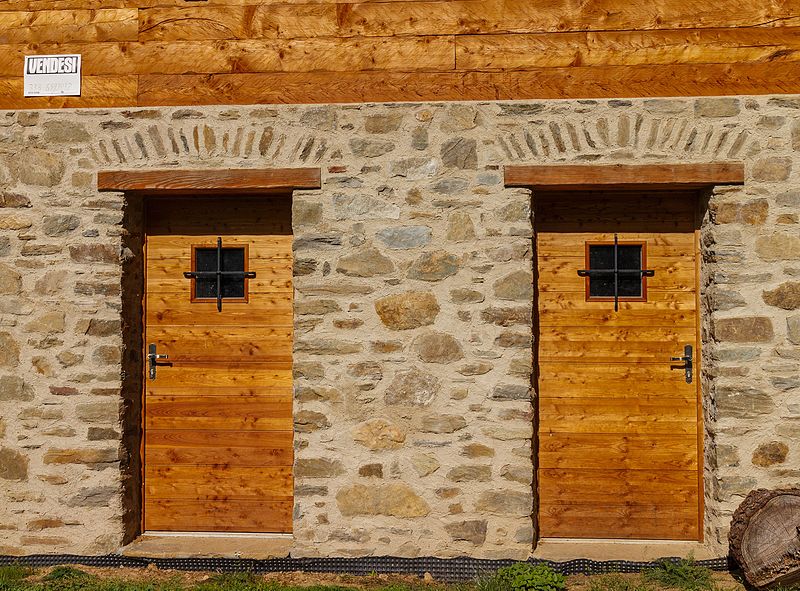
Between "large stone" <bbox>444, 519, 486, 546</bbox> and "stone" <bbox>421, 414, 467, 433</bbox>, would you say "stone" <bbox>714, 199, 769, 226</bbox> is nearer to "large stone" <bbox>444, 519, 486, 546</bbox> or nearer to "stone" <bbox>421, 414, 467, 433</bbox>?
"stone" <bbox>421, 414, 467, 433</bbox>

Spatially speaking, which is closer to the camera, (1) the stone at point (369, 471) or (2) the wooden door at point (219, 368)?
(1) the stone at point (369, 471)

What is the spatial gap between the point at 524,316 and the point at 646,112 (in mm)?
1396

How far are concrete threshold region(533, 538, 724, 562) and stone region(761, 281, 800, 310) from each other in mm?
1503

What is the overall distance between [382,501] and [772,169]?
3.00m

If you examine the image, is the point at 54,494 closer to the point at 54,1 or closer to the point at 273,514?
the point at 273,514

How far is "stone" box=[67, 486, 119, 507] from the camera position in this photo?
4.90 metres

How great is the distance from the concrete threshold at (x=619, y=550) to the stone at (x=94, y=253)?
3137 millimetres

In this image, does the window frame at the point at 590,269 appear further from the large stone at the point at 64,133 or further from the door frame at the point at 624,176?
the large stone at the point at 64,133

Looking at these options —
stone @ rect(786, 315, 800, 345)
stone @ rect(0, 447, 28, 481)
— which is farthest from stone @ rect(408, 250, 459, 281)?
stone @ rect(0, 447, 28, 481)

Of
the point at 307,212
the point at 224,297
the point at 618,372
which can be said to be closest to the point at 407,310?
the point at 307,212

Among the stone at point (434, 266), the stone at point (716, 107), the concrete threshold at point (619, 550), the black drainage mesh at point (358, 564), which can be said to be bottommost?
the black drainage mesh at point (358, 564)

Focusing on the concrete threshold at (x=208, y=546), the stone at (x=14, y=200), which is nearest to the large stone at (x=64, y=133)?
the stone at (x=14, y=200)

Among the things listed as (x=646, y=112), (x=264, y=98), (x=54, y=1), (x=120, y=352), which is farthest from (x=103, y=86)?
(x=646, y=112)

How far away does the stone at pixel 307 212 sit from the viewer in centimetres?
482
